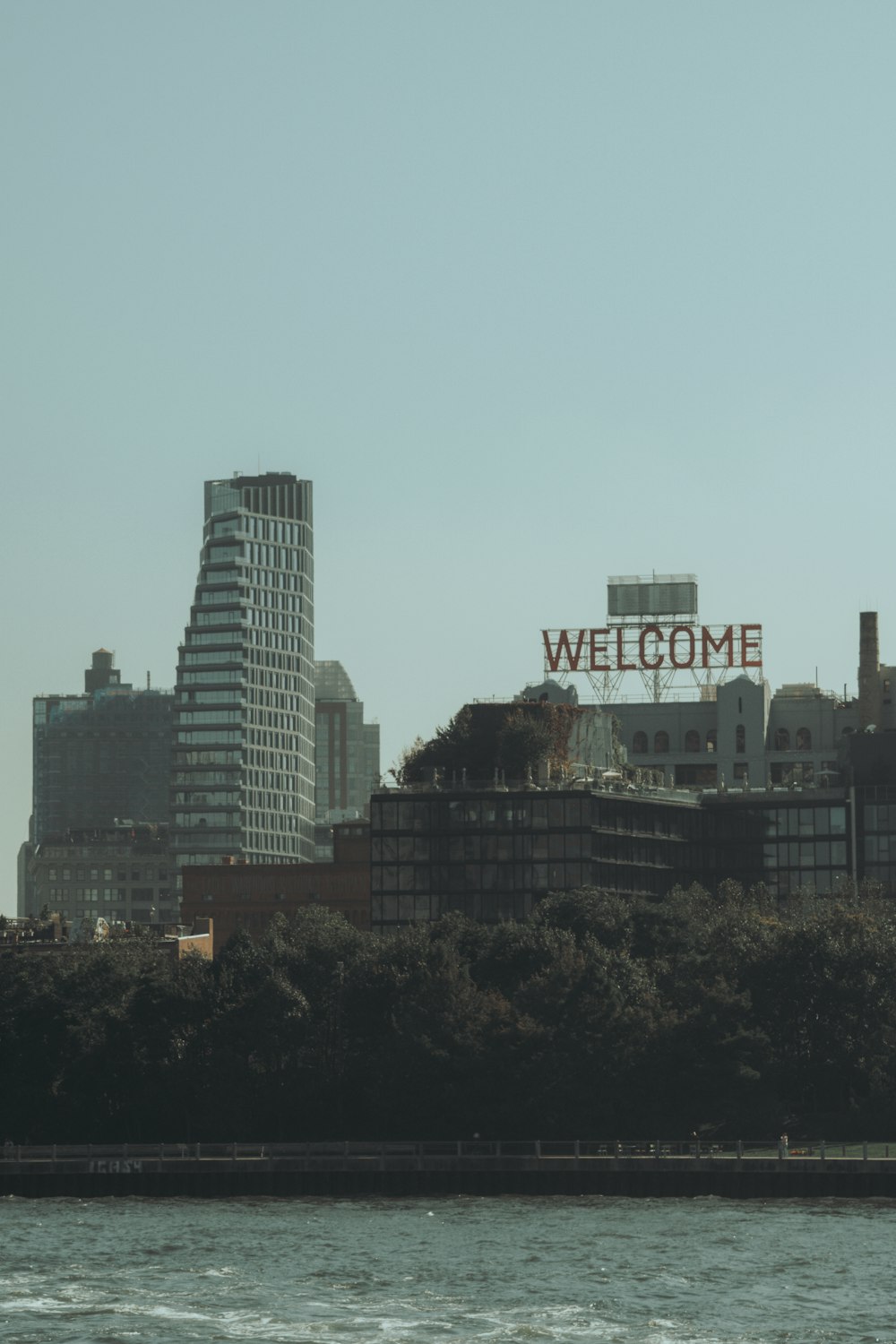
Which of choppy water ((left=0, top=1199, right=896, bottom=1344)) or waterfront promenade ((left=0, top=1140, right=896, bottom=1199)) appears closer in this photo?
choppy water ((left=0, top=1199, right=896, bottom=1344))

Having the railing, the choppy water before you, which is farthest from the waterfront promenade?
the choppy water

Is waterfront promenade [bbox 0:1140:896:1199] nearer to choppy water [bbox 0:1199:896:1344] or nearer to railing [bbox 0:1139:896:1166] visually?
railing [bbox 0:1139:896:1166]

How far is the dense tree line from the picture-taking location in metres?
187

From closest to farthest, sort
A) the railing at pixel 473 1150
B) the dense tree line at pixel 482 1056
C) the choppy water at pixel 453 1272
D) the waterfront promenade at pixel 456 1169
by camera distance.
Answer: the choppy water at pixel 453 1272 < the waterfront promenade at pixel 456 1169 < the railing at pixel 473 1150 < the dense tree line at pixel 482 1056

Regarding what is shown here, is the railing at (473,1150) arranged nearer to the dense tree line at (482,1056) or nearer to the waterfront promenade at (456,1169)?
the waterfront promenade at (456,1169)

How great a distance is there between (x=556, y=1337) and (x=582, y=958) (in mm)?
80681

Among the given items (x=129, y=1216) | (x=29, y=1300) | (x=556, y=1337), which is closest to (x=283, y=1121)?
(x=129, y=1216)

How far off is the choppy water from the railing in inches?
273

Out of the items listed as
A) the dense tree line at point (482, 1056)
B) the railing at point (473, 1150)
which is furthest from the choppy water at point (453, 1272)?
the dense tree line at point (482, 1056)

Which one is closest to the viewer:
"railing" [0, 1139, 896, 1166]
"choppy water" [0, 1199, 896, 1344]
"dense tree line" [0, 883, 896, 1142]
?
"choppy water" [0, 1199, 896, 1344]

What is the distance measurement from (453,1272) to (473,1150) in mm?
49461

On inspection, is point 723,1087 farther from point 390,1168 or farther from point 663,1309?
point 663,1309

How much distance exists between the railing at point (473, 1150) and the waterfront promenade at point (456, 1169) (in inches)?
4.7

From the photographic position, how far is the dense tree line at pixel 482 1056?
187 metres
